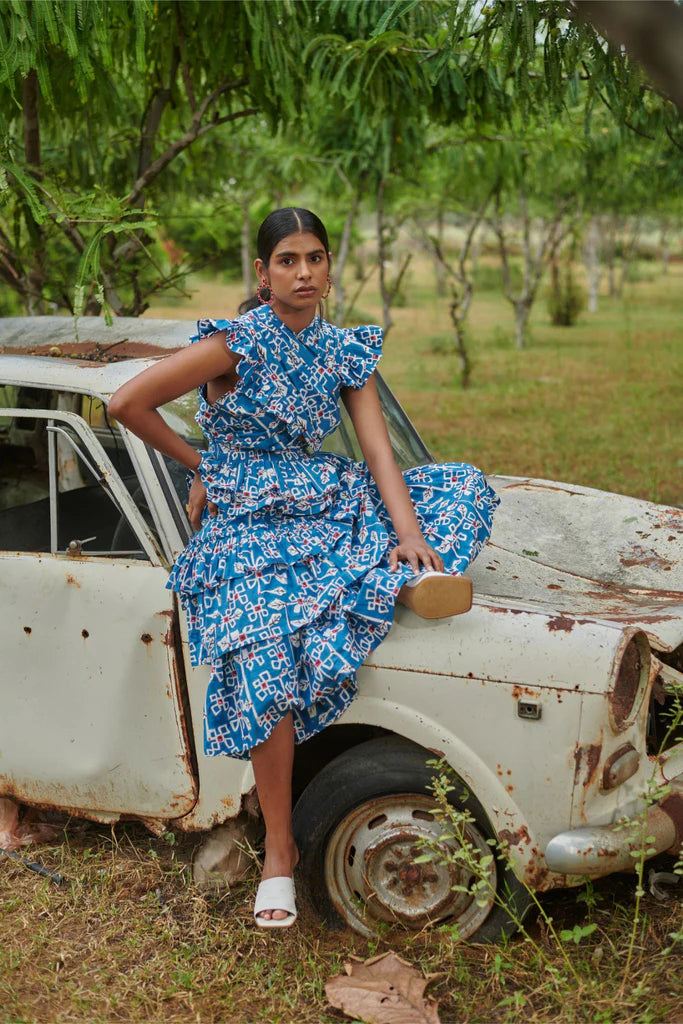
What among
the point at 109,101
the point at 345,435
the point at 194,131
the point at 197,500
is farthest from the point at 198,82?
the point at 197,500

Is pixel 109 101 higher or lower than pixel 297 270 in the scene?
higher

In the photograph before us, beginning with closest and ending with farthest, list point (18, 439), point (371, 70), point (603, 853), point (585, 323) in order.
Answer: point (603, 853) → point (18, 439) → point (371, 70) → point (585, 323)

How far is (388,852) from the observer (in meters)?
2.82

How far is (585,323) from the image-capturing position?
26188mm

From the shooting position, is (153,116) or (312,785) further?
(153,116)

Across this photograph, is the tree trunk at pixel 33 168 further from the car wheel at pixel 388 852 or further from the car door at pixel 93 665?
the car wheel at pixel 388 852

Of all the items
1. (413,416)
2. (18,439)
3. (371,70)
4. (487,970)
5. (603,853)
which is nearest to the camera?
(603,853)

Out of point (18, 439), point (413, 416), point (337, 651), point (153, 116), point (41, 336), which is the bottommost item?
point (413, 416)

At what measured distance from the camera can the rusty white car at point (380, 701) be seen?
2.57 meters

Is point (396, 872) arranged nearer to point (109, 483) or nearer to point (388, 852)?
point (388, 852)

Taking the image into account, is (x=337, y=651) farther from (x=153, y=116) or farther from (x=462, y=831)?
(x=153, y=116)

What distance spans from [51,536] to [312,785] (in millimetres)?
1096

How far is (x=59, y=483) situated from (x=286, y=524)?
1115mm

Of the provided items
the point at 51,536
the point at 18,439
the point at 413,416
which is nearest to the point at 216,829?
the point at 51,536
